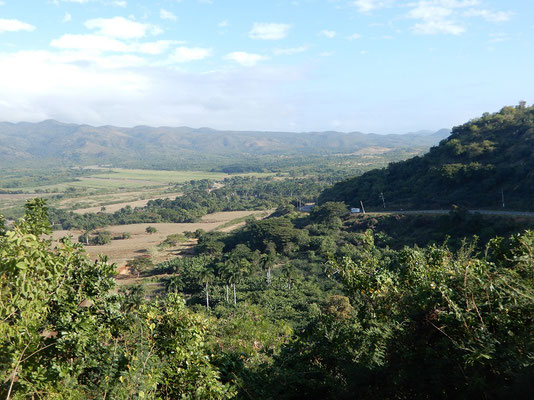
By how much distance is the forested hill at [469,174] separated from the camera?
41.7m

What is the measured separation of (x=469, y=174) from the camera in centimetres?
4609

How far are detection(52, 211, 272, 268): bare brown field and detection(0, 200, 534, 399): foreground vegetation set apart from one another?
39718 millimetres

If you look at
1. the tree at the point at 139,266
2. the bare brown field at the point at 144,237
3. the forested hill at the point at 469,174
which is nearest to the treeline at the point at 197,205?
the bare brown field at the point at 144,237

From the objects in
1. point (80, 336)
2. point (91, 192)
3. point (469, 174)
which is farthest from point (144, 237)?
point (91, 192)

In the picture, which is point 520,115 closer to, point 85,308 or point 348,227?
point 348,227

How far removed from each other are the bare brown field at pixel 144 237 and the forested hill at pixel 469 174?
2965 cm

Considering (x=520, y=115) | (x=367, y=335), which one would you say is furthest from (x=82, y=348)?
(x=520, y=115)

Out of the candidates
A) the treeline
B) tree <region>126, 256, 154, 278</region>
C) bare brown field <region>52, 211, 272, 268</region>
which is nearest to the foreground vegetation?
tree <region>126, 256, 154, 278</region>

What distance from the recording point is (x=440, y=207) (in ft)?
150

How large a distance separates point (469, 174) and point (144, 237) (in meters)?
57.4

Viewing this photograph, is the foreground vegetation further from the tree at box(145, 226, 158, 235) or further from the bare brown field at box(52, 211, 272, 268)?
the tree at box(145, 226, 158, 235)

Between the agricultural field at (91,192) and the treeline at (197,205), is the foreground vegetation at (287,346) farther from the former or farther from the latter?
the agricultural field at (91,192)

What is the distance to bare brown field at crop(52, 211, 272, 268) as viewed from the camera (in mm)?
53594

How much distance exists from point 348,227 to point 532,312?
4424 centimetres
